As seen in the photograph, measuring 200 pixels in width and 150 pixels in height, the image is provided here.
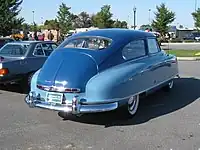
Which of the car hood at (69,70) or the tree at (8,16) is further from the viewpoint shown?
the tree at (8,16)

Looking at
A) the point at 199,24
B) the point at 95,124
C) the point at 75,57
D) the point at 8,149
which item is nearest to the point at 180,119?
the point at 95,124

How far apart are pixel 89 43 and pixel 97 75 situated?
3.52ft

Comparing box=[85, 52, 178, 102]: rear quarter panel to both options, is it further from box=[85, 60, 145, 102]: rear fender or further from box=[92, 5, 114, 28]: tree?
box=[92, 5, 114, 28]: tree

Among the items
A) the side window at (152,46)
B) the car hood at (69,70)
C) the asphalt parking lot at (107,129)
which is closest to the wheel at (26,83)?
the asphalt parking lot at (107,129)

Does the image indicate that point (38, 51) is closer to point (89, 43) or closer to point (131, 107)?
point (89, 43)

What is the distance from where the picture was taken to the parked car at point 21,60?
28.7 feet

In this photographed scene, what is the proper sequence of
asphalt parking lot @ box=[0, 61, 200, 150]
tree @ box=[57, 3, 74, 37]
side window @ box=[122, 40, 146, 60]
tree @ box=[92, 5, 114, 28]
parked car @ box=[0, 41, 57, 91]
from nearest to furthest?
asphalt parking lot @ box=[0, 61, 200, 150] < side window @ box=[122, 40, 146, 60] < parked car @ box=[0, 41, 57, 91] < tree @ box=[92, 5, 114, 28] < tree @ box=[57, 3, 74, 37]

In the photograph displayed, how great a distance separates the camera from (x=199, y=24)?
52.3 meters

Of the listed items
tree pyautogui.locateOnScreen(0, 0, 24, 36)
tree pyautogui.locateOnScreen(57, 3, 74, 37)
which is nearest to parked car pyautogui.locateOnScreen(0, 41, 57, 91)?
tree pyautogui.locateOnScreen(0, 0, 24, 36)

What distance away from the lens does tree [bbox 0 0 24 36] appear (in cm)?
3203

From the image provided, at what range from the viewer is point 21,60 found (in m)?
9.09

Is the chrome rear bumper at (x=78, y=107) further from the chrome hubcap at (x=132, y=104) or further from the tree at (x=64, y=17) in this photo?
the tree at (x=64, y=17)

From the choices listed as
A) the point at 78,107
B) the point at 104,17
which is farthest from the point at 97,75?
the point at 104,17

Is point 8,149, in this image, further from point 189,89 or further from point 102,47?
point 189,89
